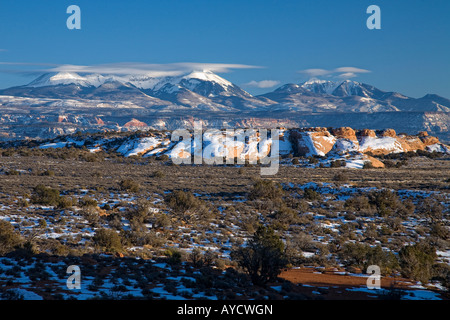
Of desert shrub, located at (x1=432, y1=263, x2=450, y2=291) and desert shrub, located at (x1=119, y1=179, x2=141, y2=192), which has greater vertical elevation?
desert shrub, located at (x1=119, y1=179, x2=141, y2=192)

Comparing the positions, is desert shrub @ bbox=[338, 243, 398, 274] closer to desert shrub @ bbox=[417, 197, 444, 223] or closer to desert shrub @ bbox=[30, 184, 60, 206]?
desert shrub @ bbox=[417, 197, 444, 223]

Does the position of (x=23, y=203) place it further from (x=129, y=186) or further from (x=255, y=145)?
(x=255, y=145)

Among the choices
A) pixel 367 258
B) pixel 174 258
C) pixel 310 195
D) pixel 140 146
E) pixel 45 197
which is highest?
pixel 140 146

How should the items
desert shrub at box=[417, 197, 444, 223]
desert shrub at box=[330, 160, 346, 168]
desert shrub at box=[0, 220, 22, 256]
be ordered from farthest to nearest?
desert shrub at box=[330, 160, 346, 168]
desert shrub at box=[417, 197, 444, 223]
desert shrub at box=[0, 220, 22, 256]

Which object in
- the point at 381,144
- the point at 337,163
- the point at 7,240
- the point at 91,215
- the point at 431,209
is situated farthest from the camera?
the point at 381,144

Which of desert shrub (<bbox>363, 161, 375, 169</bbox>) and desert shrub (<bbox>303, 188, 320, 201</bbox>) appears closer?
desert shrub (<bbox>303, 188, 320, 201</bbox>)

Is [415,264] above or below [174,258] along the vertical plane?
below

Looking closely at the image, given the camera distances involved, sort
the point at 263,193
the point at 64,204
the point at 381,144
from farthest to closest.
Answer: the point at 381,144, the point at 263,193, the point at 64,204

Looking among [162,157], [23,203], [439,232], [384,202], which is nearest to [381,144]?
[162,157]

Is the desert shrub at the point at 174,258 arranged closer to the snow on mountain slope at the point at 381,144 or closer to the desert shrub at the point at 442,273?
the desert shrub at the point at 442,273

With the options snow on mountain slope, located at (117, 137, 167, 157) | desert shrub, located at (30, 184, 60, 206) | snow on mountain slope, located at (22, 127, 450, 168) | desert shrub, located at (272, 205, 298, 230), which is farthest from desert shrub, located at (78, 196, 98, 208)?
snow on mountain slope, located at (117, 137, 167, 157)

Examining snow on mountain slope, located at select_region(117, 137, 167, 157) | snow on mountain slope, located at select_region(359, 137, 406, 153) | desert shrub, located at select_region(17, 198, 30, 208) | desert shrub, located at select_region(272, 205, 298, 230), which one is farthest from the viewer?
snow on mountain slope, located at select_region(359, 137, 406, 153)

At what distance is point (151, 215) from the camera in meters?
21.8
